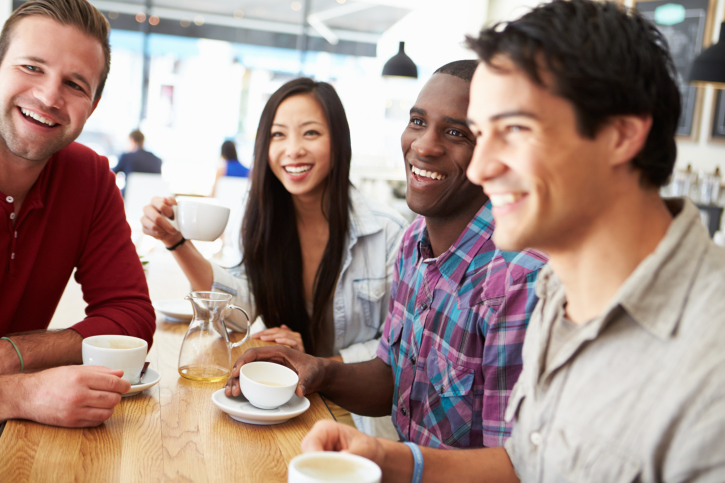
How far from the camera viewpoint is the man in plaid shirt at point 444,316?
3.67 ft

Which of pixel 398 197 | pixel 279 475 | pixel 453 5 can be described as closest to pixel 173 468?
pixel 279 475

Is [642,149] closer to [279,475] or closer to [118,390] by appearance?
[279,475]

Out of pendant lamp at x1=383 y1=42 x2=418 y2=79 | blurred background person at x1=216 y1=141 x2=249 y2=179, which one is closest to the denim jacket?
pendant lamp at x1=383 y1=42 x2=418 y2=79

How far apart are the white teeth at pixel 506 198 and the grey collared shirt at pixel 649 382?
0.55 ft

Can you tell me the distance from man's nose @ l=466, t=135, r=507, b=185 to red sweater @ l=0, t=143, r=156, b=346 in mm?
986

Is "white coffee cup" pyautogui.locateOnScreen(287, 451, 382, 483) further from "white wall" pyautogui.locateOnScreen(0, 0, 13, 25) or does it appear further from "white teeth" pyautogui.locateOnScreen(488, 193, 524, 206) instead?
"white wall" pyautogui.locateOnScreen(0, 0, 13, 25)

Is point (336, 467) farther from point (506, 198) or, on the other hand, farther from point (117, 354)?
point (117, 354)

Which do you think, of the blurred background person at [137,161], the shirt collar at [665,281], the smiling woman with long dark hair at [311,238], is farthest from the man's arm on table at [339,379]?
the blurred background person at [137,161]

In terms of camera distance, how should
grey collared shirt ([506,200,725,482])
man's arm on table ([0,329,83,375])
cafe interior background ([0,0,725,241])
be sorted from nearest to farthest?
grey collared shirt ([506,200,725,482]) < man's arm on table ([0,329,83,375]) < cafe interior background ([0,0,725,241])

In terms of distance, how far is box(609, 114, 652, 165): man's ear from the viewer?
2.45 feet

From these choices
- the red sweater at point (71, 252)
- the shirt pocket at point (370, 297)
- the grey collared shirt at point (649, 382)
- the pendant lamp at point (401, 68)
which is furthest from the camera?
the pendant lamp at point (401, 68)

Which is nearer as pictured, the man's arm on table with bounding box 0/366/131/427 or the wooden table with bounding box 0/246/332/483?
the wooden table with bounding box 0/246/332/483

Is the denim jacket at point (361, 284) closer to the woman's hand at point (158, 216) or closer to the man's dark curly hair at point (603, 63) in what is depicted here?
the woman's hand at point (158, 216)

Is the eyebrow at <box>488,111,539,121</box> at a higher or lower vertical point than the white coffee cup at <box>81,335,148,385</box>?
higher
